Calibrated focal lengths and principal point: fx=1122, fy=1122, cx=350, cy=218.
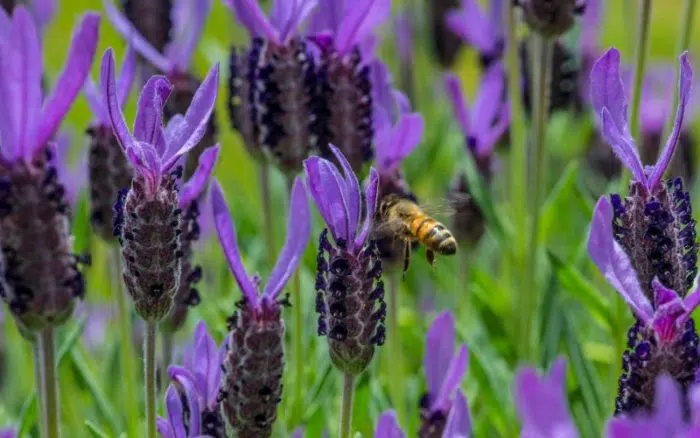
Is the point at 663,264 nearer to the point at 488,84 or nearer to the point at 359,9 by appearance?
the point at 359,9

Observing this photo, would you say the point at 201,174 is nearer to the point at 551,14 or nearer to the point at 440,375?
the point at 440,375

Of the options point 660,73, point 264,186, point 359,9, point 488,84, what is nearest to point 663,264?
point 359,9

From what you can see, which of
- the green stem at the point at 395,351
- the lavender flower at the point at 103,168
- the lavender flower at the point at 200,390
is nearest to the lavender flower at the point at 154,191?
the lavender flower at the point at 200,390

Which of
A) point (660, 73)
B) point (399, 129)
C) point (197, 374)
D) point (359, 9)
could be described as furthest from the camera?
point (660, 73)

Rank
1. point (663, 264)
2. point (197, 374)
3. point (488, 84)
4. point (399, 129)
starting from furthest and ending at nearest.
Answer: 1. point (488, 84)
2. point (399, 129)
3. point (197, 374)
4. point (663, 264)

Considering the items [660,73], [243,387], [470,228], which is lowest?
[243,387]

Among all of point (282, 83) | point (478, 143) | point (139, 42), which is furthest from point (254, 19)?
point (478, 143)

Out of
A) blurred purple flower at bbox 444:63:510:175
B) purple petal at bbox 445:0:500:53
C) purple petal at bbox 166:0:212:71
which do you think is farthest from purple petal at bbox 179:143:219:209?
purple petal at bbox 445:0:500:53

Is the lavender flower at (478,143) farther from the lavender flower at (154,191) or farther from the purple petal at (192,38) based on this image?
the lavender flower at (154,191)
